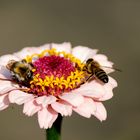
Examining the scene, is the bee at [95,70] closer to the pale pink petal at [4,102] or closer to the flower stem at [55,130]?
the flower stem at [55,130]

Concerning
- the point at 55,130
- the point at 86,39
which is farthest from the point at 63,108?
the point at 86,39

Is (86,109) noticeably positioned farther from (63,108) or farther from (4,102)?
(4,102)

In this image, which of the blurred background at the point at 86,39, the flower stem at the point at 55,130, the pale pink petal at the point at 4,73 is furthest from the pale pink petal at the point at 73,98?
the blurred background at the point at 86,39

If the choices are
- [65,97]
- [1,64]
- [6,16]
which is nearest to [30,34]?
[6,16]

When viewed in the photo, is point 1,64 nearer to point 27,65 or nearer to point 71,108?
point 27,65

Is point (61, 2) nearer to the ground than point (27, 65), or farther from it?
farther from it
